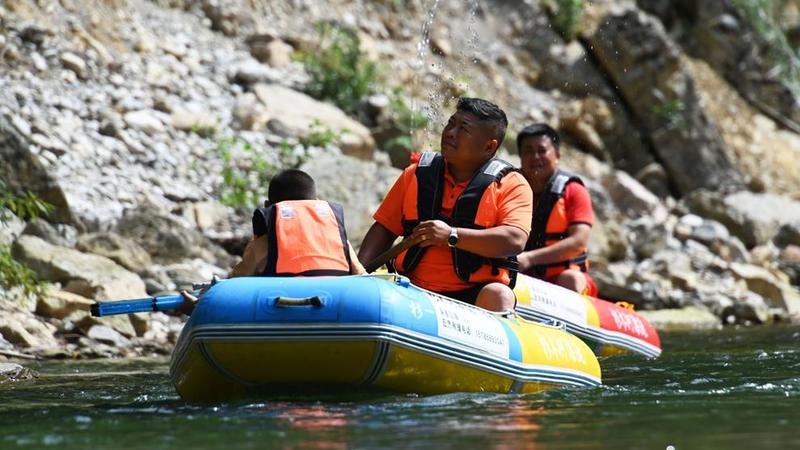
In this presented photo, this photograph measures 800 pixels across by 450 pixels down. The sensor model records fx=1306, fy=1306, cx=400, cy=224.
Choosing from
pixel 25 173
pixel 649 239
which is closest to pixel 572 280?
pixel 25 173

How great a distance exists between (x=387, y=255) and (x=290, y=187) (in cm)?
91

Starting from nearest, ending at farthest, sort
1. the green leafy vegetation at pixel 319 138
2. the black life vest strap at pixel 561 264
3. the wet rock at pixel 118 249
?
the black life vest strap at pixel 561 264
the wet rock at pixel 118 249
the green leafy vegetation at pixel 319 138

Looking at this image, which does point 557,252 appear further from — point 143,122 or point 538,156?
point 143,122

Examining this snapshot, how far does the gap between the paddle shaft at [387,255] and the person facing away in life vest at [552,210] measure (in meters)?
2.39

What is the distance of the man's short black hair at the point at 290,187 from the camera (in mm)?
5879

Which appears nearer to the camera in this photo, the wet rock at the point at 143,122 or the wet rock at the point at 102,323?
the wet rock at the point at 102,323

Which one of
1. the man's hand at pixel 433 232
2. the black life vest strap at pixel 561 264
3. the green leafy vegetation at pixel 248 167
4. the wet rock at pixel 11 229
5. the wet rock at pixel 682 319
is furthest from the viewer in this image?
the green leafy vegetation at pixel 248 167

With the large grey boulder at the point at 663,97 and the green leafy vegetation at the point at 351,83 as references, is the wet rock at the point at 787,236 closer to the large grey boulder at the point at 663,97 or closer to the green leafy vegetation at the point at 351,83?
the large grey boulder at the point at 663,97

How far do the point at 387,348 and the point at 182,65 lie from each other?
1038 cm

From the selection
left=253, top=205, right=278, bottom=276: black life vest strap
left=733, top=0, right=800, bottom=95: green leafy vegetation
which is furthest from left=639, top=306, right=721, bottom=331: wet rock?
left=733, top=0, right=800, bottom=95: green leafy vegetation

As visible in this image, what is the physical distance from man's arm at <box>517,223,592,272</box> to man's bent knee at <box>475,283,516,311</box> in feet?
7.48

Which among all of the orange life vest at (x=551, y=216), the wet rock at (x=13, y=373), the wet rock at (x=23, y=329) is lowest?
the wet rock at (x=13, y=373)

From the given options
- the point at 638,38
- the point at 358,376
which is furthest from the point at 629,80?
the point at 358,376

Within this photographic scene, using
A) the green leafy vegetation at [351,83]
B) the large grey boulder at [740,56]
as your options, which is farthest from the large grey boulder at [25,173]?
the large grey boulder at [740,56]
